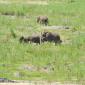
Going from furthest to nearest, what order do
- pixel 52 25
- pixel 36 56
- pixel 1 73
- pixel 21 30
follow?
1. pixel 52 25
2. pixel 21 30
3. pixel 36 56
4. pixel 1 73

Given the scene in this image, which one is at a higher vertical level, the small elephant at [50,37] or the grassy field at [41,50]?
the small elephant at [50,37]

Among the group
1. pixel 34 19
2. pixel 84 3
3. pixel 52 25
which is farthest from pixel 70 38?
pixel 84 3

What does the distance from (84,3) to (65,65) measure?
23560 mm

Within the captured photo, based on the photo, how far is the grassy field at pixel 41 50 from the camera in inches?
719

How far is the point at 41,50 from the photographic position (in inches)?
901

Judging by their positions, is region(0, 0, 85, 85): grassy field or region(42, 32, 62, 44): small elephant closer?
region(0, 0, 85, 85): grassy field

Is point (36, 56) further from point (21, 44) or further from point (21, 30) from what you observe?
point (21, 30)

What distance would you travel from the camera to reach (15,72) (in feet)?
59.8

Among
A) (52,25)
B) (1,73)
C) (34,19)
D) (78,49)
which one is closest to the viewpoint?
(1,73)

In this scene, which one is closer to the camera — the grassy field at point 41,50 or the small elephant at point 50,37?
the grassy field at point 41,50

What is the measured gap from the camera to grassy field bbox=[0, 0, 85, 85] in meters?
18.2

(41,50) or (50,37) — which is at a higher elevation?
(50,37)

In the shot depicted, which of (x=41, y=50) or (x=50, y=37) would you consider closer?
(x=41, y=50)

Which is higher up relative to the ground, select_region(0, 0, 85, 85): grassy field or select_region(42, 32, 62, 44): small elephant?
select_region(42, 32, 62, 44): small elephant
